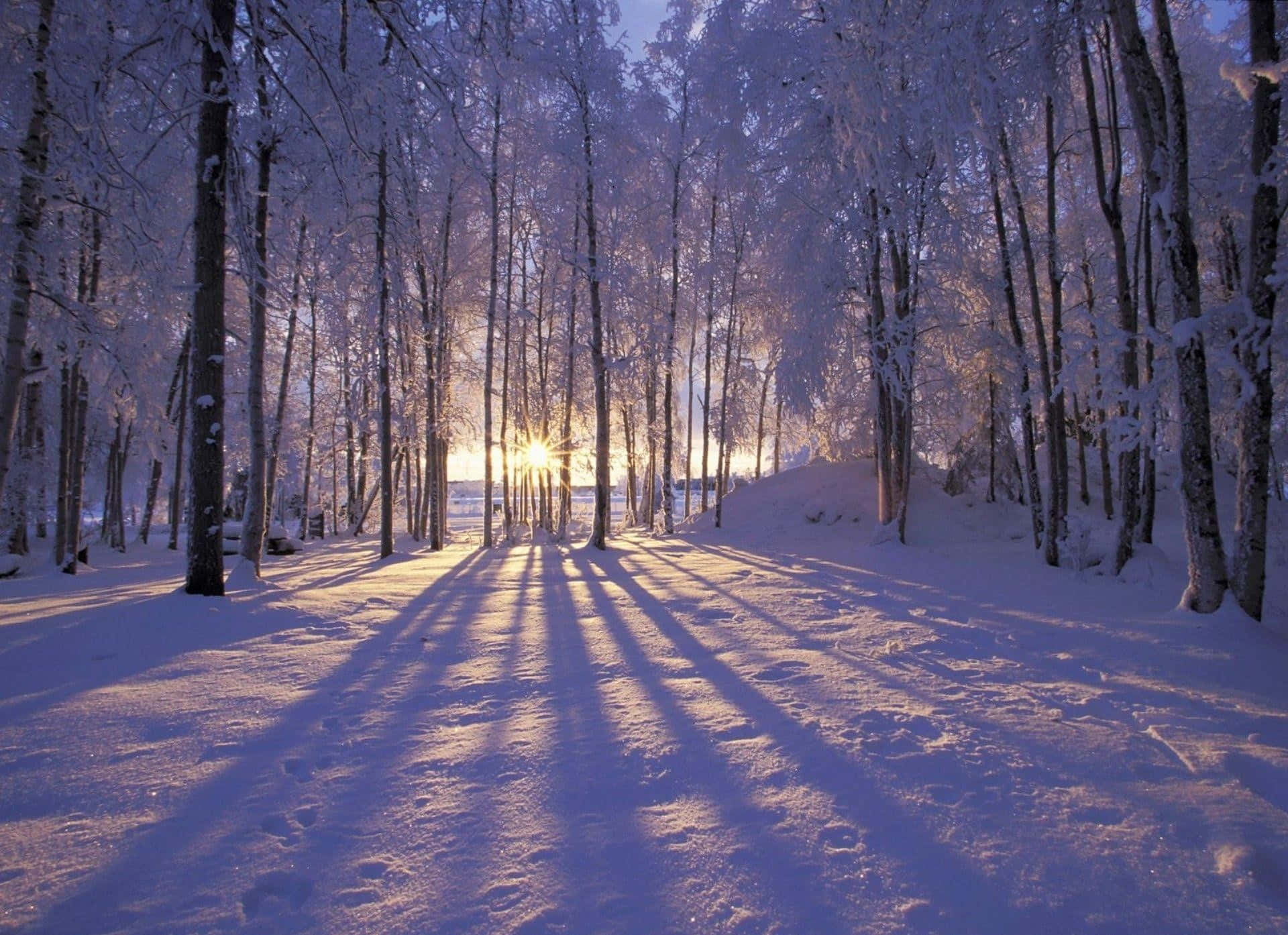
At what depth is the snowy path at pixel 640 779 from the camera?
68.7 inches

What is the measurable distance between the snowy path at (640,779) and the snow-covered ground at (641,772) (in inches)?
0.6

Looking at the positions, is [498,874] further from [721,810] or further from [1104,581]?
[1104,581]

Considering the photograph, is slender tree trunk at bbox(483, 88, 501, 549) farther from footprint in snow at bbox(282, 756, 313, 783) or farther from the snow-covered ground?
footprint in snow at bbox(282, 756, 313, 783)

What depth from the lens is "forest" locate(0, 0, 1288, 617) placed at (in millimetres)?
5133

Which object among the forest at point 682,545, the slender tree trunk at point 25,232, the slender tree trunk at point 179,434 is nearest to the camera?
the forest at point 682,545

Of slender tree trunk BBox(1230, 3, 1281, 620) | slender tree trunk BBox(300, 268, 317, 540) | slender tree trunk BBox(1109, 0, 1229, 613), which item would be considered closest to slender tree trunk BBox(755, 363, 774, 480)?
slender tree trunk BBox(300, 268, 317, 540)

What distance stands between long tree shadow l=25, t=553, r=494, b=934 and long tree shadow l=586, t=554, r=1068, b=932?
1.82 metres

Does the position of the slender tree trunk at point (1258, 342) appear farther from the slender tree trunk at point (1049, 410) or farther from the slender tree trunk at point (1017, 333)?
the slender tree trunk at point (1017, 333)

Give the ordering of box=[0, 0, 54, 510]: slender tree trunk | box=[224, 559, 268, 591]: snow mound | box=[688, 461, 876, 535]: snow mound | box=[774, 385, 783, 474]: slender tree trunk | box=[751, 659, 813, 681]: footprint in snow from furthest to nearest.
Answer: box=[774, 385, 783, 474]: slender tree trunk < box=[688, 461, 876, 535]: snow mound < box=[224, 559, 268, 591]: snow mound < box=[0, 0, 54, 510]: slender tree trunk < box=[751, 659, 813, 681]: footprint in snow

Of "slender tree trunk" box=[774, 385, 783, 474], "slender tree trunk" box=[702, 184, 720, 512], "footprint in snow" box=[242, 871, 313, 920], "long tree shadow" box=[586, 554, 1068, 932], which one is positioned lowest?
"footprint in snow" box=[242, 871, 313, 920]

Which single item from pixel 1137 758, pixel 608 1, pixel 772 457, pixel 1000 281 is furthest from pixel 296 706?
pixel 772 457

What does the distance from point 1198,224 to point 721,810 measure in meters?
14.0

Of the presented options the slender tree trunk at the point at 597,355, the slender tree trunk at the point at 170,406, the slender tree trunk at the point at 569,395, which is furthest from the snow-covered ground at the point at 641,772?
the slender tree trunk at the point at 170,406

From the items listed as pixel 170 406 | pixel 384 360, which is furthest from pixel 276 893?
pixel 170 406
